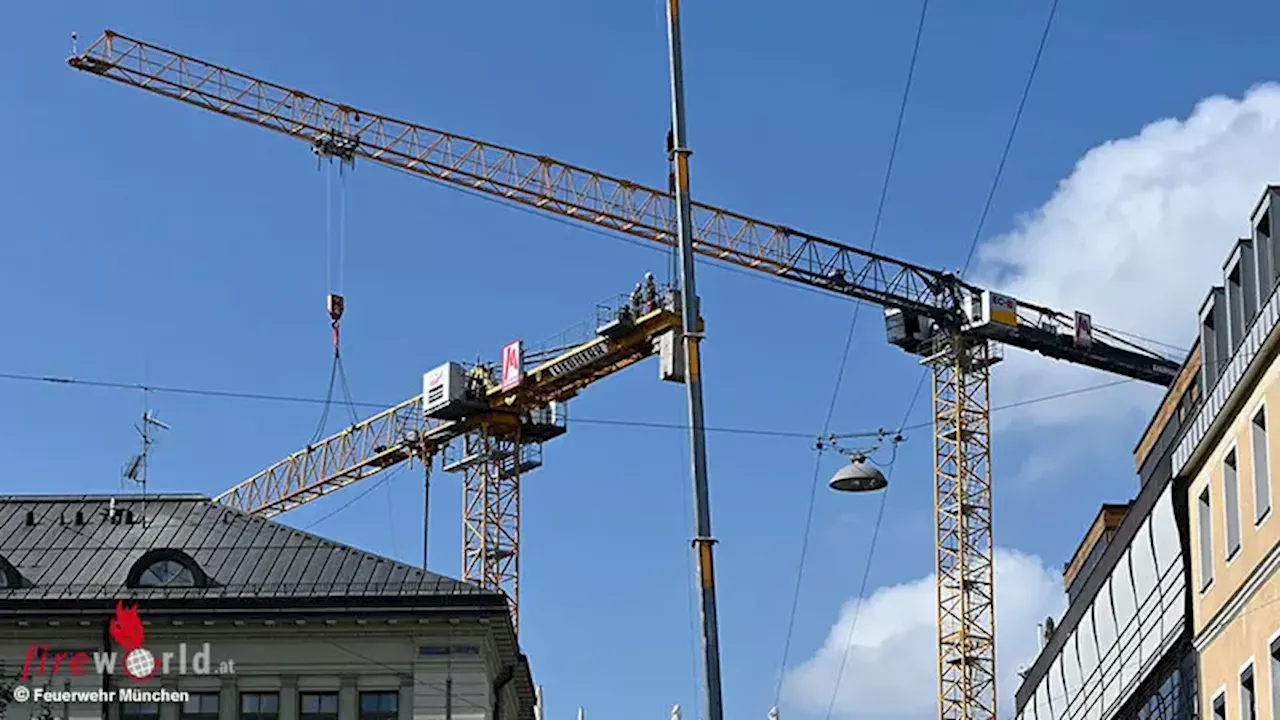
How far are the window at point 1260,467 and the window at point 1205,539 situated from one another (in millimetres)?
3828

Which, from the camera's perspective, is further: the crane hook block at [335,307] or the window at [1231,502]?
the crane hook block at [335,307]

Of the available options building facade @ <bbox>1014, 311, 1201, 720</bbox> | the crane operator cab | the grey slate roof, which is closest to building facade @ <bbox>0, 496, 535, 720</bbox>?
the grey slate roof

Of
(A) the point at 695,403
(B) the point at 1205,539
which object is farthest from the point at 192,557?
(A) the point at 695,403

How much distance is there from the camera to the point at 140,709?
2458 inches

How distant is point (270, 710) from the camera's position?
62469 millimetres

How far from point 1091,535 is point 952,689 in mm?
30001

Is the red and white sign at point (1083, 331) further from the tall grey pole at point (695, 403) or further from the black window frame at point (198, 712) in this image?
the tall grey pole at point (695, 403)

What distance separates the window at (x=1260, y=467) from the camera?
1501 inches

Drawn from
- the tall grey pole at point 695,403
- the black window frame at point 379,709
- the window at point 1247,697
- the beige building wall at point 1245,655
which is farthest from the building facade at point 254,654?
the tall grey pole at point 695,403

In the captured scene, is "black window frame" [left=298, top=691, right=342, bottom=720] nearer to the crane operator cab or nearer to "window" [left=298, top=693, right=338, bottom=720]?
"window" [left=298, top=693, right=338, bottom=720]

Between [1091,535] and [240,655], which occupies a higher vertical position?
[1091,535]

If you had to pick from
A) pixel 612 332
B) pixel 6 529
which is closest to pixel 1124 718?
pixel 6 529

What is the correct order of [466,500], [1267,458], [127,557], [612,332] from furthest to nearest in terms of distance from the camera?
[466,500] → [612,332] → [127,557] → [1267,458]

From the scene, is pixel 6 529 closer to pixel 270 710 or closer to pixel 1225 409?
pixel 270 710
